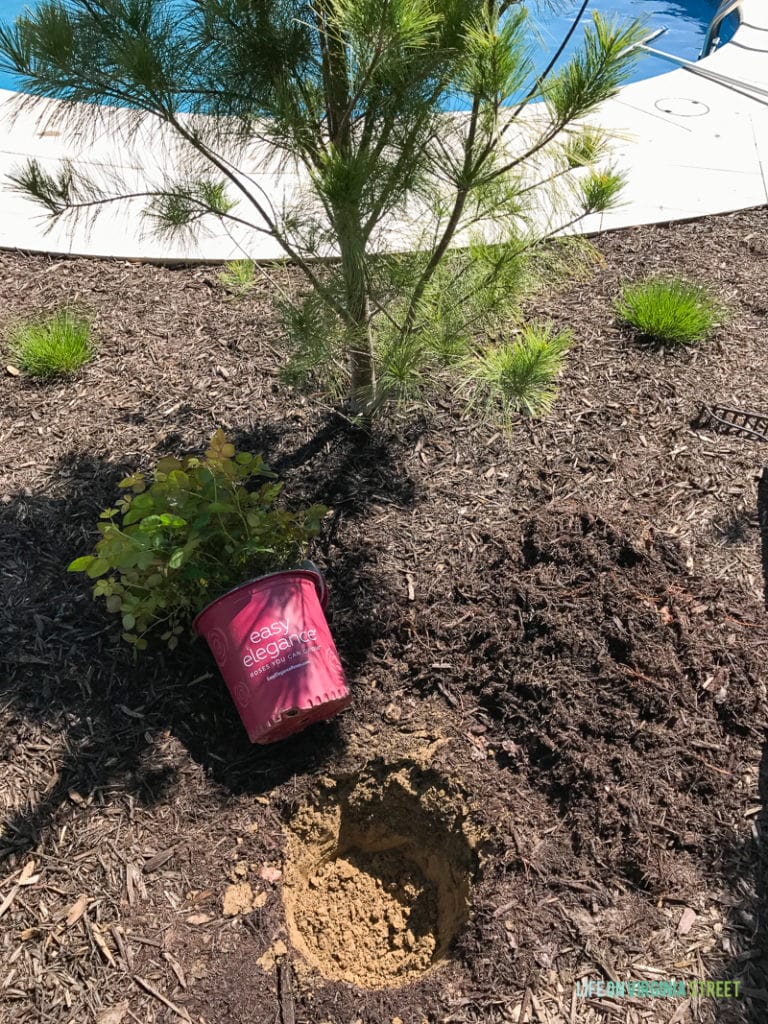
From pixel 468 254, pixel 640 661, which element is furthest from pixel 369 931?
pixel 468 254

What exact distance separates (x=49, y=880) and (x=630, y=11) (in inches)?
377

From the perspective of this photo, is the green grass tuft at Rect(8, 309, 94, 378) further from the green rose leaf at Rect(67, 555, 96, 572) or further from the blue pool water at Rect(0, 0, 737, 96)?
the blue pool water at Rect(0, 0, 737, 96)

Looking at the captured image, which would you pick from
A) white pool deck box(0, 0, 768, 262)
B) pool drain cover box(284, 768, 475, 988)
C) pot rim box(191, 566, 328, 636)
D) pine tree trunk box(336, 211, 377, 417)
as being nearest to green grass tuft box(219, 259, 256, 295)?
white pool deck box(0, 0, 768, 262)

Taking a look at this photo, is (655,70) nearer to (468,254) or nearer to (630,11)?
(630,11)

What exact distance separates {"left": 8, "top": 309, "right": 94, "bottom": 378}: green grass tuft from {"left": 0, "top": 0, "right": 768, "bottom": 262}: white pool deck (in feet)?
1.25

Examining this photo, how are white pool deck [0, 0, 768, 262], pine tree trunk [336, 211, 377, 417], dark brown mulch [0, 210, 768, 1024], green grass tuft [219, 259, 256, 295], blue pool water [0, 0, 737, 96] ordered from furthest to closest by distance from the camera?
blue pool water [0, 0, 737, 96] → white pool deck [0, 0, 768, 262] → green grass tuft [219, 259, 256, 295] → pine tree trunk [336, 211, 377, 417] → dark brown mulch [0, 210, 768, 1024]

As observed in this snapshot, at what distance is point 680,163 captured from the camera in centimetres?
441

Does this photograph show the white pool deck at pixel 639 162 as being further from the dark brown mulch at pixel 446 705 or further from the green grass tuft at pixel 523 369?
the green grass tuft at pixel 523 369

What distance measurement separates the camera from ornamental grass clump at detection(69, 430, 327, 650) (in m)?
2.01

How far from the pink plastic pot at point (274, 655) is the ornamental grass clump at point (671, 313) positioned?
189 cm

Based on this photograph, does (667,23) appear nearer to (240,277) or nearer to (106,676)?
(240,277)

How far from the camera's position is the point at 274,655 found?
1949mm

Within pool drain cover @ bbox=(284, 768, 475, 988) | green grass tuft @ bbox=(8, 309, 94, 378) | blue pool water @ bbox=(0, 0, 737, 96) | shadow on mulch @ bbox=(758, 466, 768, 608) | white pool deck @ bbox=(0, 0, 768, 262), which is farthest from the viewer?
blue pool water @ bbox=(0, 0, 737, 96)

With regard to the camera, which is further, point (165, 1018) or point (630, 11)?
point (630, 11)
